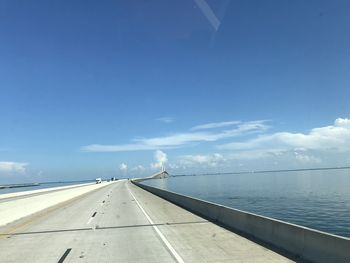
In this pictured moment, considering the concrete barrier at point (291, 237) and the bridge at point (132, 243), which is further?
the bridge at point (132, 243)

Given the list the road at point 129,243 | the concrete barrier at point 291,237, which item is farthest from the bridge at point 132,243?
the concrete barrier at point 291,237

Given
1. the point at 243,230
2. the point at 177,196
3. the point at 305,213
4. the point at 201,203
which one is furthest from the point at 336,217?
the point at 243,230

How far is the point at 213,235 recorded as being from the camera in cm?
1455

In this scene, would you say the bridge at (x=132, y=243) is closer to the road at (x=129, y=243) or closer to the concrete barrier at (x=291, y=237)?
the road at (x=129, y=243)

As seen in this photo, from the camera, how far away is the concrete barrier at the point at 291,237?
8.88 metres

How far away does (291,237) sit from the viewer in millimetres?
11117

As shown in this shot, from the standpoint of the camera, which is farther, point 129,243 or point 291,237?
point 129,243

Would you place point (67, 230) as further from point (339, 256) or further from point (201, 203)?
point (339, 256)

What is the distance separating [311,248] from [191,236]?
5.22 meters

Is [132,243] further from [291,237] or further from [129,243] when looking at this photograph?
[291,237]

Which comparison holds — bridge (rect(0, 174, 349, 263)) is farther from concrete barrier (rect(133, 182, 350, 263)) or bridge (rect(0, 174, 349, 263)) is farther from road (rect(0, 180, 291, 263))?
concrete barrier (rect(133, 182, 350, 263))

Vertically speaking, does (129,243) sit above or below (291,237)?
below

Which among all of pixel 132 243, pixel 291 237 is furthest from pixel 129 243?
pixel 291 237

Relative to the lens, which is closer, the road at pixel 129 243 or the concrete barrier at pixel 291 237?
the concrete barrier at pixel 291 237
